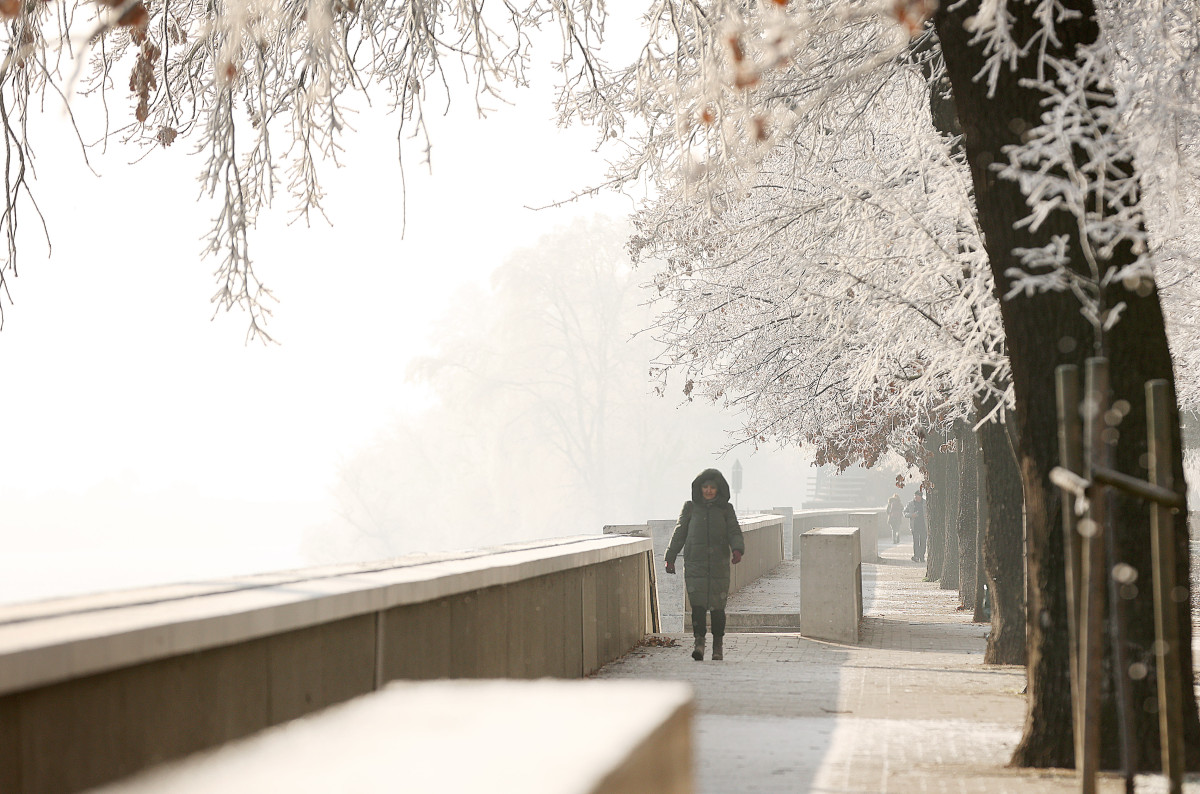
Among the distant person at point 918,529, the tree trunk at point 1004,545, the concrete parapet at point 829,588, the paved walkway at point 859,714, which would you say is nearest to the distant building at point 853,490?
the distant person at point 918,529

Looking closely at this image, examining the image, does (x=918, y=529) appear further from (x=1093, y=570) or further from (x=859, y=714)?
(x=1093, y=570)

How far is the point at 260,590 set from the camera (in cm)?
579

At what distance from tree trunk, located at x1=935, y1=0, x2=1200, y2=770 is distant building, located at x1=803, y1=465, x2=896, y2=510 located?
2481 inches

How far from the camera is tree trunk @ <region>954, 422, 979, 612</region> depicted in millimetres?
18562

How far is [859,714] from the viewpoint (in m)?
9.28

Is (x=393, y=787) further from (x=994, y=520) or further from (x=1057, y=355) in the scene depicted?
(x=994, y=520)

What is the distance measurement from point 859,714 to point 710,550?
3.66 meters

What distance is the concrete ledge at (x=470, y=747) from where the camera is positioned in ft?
8.56

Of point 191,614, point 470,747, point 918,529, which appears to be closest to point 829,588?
point 191,614

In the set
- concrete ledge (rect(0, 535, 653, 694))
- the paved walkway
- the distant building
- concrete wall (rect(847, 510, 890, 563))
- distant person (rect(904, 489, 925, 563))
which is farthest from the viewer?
the distant building

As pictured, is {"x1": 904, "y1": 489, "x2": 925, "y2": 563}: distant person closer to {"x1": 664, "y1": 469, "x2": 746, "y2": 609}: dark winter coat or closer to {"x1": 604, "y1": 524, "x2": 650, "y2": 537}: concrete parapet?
{"x1": 604, "y1": 524, "x2": 650, "y2": 537}: concrete parapet

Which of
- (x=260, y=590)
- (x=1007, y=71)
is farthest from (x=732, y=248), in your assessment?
(x=260, y=590)

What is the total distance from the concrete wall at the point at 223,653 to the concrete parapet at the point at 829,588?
6.59 m

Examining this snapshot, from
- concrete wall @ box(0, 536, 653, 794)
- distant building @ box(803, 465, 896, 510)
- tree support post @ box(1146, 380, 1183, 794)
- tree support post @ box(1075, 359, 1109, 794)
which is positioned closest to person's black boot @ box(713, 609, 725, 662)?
concrete wall @ box(0, 536, 653, 794)
